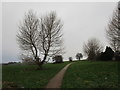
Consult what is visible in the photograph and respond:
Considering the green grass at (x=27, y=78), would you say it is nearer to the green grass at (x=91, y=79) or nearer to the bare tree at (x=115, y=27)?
the green grass at (x=91, y=79)

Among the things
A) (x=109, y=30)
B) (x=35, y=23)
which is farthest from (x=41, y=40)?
(x=109, y=30)

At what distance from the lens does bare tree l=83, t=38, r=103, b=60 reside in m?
70.1

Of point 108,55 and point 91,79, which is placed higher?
point 108,55

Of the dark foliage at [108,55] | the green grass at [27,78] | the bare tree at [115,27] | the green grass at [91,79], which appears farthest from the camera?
the dark foliage at [108,55]

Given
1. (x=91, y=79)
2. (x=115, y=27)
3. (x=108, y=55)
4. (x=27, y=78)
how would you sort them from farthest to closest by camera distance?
(x=108, y=55)
(x=115, y=27)
(x=27, y=78)
(x=91, y=79)

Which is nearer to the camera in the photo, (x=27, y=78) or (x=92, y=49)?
(x=27, y=78)

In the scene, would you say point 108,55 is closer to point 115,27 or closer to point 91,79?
point 115,27

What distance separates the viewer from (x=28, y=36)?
108ft

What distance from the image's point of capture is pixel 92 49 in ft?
238

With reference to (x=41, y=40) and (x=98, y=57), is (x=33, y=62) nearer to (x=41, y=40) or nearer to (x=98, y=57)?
(x=41, y=40)

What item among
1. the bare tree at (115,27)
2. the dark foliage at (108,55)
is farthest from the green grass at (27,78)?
the dark foliage at (108,55)

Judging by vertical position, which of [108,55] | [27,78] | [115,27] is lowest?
[27,78]

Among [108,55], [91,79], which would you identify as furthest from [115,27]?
[108,55]

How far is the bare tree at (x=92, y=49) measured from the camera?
70094mm
